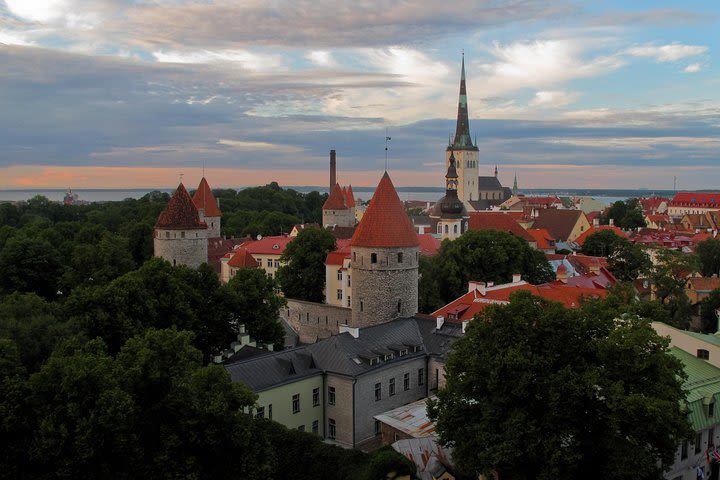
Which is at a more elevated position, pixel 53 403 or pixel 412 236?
pixel 412 236

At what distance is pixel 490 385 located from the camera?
17500 mm

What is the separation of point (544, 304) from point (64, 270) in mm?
36548

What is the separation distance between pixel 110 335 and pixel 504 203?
4490 inches

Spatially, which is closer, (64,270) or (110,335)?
(110,335)

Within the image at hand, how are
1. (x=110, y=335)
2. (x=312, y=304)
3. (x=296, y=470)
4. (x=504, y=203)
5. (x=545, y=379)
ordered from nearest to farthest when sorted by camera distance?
1. (x=545, y=379)
2. (x=296, y=470)
3. (x=110, y=335)
4. (x=312, y=304)
5. (x=504, y=203)

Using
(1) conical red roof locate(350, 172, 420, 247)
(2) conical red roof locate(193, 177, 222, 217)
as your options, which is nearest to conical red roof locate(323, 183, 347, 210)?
(2) conical red roof locate(193, 177, 222, 217)

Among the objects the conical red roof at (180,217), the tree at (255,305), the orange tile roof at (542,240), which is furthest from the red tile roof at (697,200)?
the tree at (255,305)

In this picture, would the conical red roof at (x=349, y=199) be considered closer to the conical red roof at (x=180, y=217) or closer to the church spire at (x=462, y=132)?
the church spire at (x=462, y=132)

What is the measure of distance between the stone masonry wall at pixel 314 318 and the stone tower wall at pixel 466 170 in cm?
7250

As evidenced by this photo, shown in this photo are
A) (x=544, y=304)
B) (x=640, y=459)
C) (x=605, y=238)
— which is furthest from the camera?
(x=605, y=238)

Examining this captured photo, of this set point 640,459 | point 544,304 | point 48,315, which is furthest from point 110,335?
point 640,459

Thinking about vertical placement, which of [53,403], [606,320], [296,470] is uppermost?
[606,320]

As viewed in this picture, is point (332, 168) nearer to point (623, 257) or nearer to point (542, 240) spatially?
point (542, 240)

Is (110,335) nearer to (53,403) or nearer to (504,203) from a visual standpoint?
(53,403)
